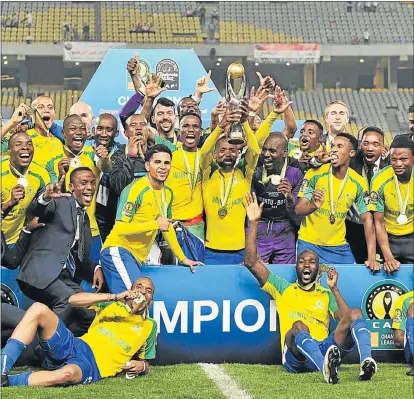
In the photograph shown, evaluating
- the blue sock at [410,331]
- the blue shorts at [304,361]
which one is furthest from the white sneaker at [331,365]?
the blue sock at [410,331]

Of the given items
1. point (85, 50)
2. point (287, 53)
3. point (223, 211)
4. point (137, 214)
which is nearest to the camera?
point (137, 214)

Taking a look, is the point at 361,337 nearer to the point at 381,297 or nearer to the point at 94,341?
the point at 381,297

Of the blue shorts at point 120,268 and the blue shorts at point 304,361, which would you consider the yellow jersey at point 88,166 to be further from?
the blue shorts at point 304,361

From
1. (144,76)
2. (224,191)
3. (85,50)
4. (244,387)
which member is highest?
(85,50)

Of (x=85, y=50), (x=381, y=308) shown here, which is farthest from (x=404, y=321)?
(x=85, y=50)

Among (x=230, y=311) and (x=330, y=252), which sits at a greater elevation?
(x=330, y=252)

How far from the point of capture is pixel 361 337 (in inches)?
213

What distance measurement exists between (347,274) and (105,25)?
23.0 m

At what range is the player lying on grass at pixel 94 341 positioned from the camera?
5.10 m

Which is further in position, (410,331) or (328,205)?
(328,205)

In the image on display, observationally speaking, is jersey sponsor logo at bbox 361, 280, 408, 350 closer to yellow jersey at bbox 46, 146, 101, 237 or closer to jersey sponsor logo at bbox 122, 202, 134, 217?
jersey sponsor logo at bbox 122, 202, 134, 217

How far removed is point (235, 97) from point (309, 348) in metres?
1.73

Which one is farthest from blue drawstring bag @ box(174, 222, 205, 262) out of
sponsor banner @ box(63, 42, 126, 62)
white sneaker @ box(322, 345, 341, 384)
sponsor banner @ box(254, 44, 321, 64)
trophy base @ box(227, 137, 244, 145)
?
sponsor banner @ box(254, 44, 321, 64)

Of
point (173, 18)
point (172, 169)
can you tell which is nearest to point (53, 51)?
point (173, 18)
